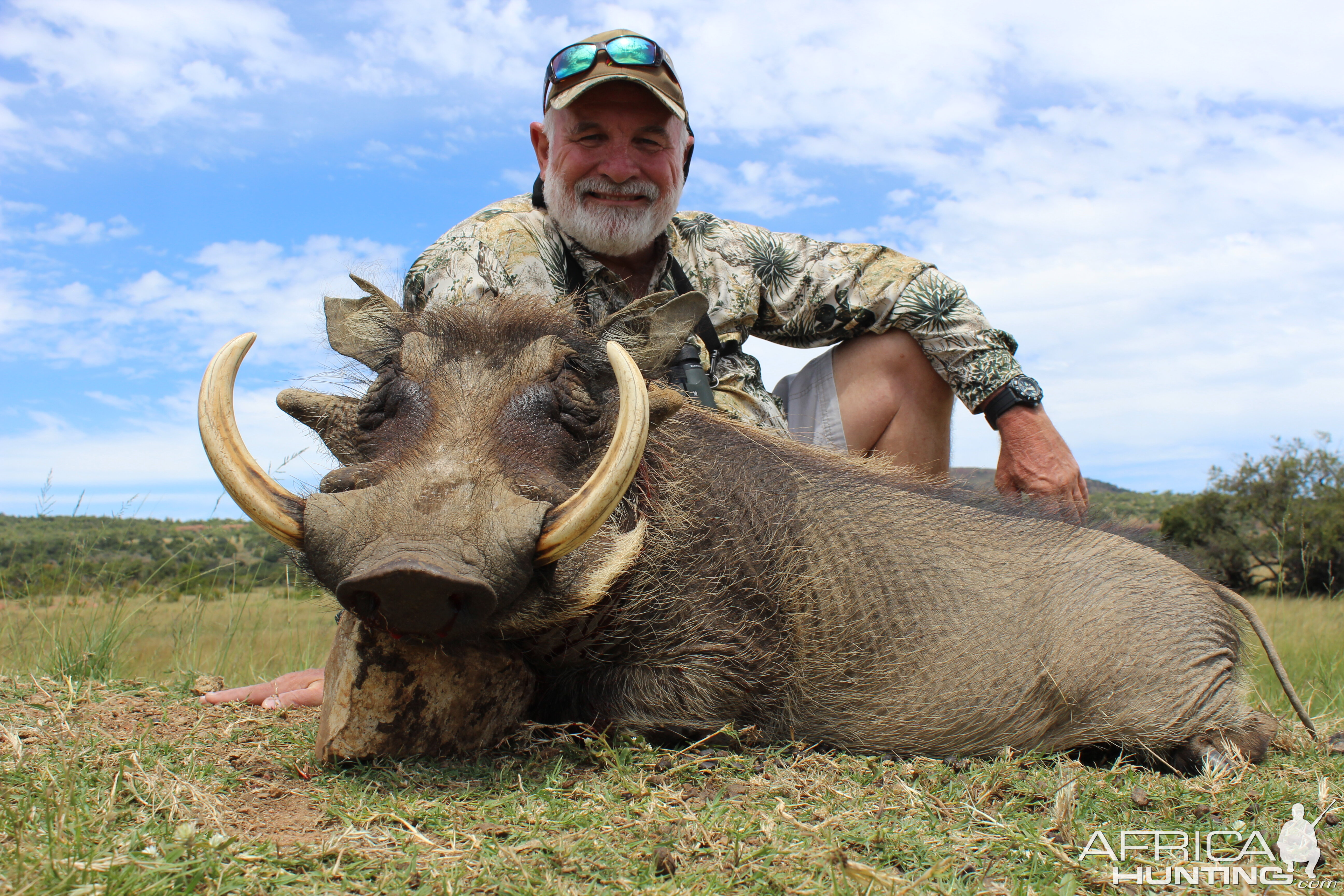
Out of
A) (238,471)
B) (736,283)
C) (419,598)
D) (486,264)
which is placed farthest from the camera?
(736,283)

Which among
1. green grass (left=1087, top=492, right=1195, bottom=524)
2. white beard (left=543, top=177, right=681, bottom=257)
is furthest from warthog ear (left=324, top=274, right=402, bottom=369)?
green grass (left=1087, top=492, right=1195, bottom=524)

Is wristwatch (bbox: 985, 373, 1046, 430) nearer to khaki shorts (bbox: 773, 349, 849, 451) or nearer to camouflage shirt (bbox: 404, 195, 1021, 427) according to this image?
camouflage shirt (bbox: 404, 195, 1021, 427)

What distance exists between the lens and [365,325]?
252 centimetres

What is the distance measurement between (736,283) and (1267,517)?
21.2 meters

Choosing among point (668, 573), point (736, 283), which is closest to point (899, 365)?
point (736, 283)

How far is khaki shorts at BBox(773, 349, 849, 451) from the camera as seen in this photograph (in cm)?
405

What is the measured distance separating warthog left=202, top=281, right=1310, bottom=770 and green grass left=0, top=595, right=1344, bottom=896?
145 millimetres

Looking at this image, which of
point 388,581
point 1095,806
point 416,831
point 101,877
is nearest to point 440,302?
point 388,581

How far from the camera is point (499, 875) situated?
1418 mm

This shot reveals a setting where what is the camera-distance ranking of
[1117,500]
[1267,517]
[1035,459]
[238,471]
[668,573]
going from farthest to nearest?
[1117,500] → [1267,517] → [1035,459] → [668,573] → [238,471]

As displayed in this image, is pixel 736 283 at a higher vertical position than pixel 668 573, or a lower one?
higher

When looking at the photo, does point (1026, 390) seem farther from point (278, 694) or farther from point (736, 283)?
point (278, 694)

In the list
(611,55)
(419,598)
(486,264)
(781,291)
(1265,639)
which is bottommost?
(1265,639)

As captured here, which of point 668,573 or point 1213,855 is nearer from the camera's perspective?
point 1213,855
